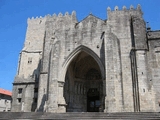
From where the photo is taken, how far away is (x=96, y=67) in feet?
69.0

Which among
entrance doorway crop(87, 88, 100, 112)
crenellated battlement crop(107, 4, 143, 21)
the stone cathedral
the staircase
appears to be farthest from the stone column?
crenellated battlement crop(107, 4, 143, 21)

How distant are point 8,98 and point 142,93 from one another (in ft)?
87.0

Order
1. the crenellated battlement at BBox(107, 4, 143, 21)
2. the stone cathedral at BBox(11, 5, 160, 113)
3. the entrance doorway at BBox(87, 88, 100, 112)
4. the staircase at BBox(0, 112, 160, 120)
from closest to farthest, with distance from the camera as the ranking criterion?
the staircase at BBox(0, 112, 160, 120), the stone cathedral at BBox(11, 5, 160, 113), the crenellated battlement at BBox(107, 4, 143, 21), the entrance doorway at BBox(87, 88, 100, 112)

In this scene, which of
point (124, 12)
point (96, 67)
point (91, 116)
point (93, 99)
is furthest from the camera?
point (96, 67)

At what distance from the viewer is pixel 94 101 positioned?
20375 mm

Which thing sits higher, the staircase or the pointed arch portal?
the pointed arch portal

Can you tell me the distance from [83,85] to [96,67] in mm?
2370

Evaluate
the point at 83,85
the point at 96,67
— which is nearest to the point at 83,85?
the point at 83,85

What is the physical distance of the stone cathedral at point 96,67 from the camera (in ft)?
50.5

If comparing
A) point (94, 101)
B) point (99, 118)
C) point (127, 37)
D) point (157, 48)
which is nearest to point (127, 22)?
point (127, 37)

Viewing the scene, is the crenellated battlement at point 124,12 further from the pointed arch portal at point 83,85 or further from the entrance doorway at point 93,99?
the entrance doorway at point 93,99

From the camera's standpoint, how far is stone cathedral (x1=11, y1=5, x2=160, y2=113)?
1538 centimetres

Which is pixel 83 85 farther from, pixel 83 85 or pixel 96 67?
pixel 96 67

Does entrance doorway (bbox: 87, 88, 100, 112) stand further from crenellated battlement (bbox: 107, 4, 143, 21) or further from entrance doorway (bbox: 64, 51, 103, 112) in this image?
crenellated battlement (bbox: 107, 4, 143, 21)
